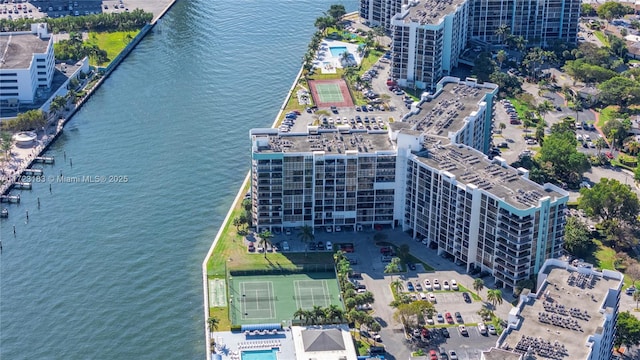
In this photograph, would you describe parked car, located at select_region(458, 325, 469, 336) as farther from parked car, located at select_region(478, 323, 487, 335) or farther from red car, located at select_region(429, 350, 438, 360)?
red car, located at select_region(429, 350, 438, 360)

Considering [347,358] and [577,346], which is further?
[347,358]

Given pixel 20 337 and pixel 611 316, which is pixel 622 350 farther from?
pixel 20 337

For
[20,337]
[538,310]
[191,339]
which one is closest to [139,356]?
[191,339]

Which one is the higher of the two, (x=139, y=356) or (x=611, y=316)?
(x=611, y=316)

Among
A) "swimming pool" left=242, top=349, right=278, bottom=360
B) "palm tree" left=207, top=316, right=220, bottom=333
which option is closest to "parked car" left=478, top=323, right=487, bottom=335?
"swimming pool" left=242, top=349, right=278, bottom=360

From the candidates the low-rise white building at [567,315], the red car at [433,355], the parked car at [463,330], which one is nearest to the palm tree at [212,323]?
the red car at [433,355]

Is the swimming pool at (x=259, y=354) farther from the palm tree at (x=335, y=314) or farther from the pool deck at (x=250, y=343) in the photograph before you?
the palm tree at (x=335, y=314)
